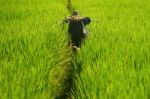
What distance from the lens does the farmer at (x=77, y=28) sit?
17.5ft

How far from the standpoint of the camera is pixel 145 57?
3664mm

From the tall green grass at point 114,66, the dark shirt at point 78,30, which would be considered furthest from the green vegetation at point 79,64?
the dark shirt at point 78,30

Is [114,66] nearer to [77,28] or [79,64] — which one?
[79,64]

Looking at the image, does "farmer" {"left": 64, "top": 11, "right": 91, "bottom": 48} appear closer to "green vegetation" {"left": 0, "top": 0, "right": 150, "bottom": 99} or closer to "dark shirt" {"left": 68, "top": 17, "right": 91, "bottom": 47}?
"dark shirt" {"left": 68, "top": 17, "right": 91, "bottom": 47}

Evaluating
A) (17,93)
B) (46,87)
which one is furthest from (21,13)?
(17,93)

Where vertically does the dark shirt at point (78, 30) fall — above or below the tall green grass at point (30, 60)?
below

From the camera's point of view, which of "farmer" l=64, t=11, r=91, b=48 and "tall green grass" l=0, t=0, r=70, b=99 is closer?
"tall green grass" l=0, t=0, r=70, b=99

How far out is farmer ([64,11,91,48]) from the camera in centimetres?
532

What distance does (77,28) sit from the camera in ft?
17.6

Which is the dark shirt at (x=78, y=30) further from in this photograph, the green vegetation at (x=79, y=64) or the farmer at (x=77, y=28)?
the green vegetation at (x=79, y=64)

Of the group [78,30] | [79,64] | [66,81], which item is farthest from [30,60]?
[78,30]

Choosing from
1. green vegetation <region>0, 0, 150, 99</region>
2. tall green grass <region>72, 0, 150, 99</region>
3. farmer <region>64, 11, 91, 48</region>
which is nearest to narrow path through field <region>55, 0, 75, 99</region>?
green vegetation <region>0, 0, 150, 99</region>

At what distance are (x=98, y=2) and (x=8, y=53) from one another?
7.55 metres

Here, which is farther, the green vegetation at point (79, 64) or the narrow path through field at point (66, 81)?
the narrow path through field at point (66, 81)
